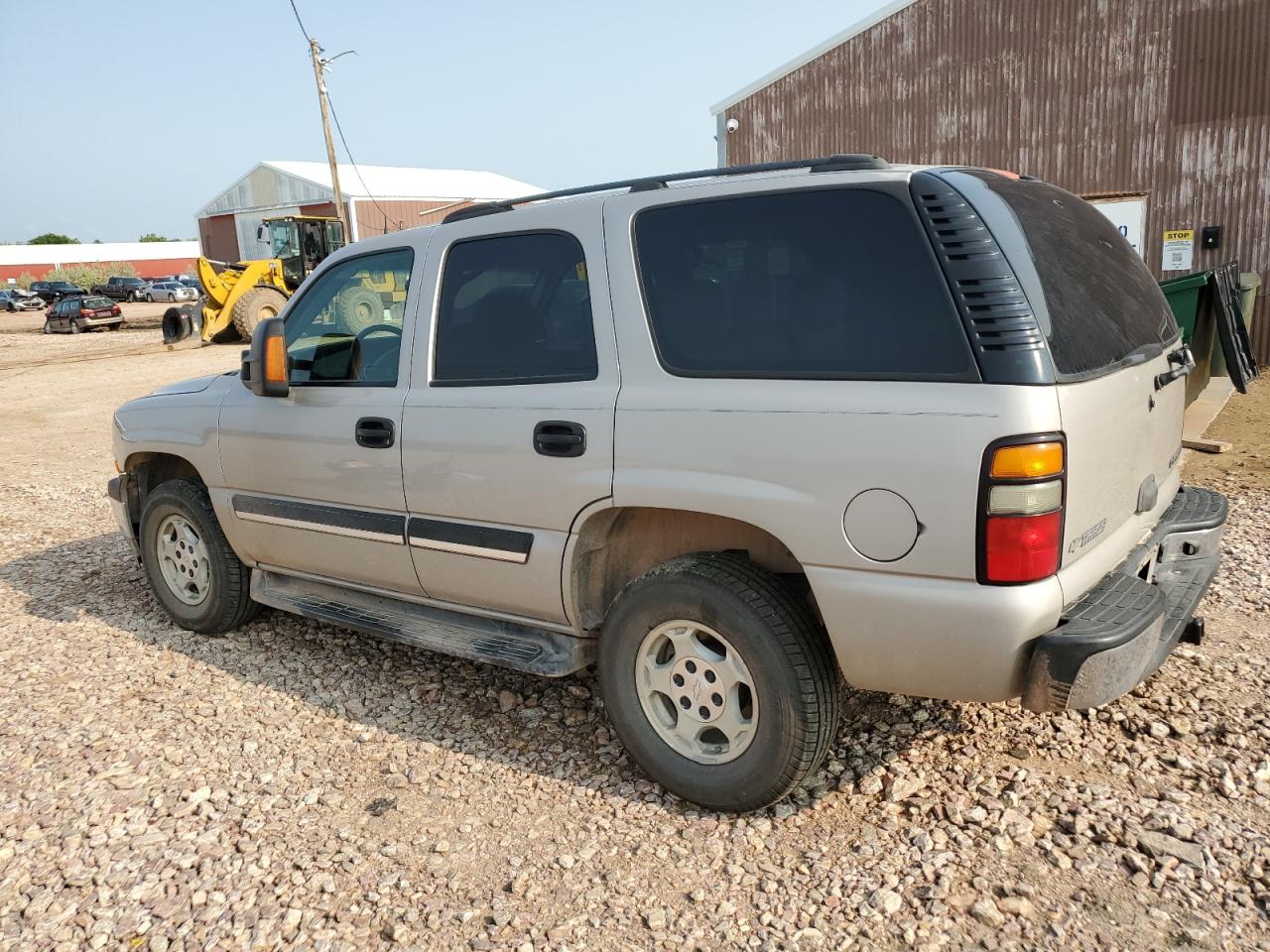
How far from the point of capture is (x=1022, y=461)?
2.40 meters

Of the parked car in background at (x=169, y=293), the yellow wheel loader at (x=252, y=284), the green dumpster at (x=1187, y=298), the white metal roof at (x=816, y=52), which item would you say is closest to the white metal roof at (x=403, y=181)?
the parked car in background at (x=169, y=293)

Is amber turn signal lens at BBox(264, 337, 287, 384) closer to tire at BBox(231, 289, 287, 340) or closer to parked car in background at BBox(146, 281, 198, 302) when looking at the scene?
tire at BBox(231, 289, 287, 340)

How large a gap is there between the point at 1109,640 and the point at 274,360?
10.7 feet

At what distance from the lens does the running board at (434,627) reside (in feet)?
11.3

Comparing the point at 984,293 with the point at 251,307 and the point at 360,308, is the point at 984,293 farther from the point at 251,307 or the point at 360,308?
the point at 251,307

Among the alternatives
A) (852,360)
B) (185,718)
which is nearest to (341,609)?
(185,718)

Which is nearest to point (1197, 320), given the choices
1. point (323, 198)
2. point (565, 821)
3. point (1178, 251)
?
point (1178, 251)

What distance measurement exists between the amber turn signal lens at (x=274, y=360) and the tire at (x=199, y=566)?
107 cm

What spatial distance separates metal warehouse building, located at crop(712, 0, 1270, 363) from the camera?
508 inches

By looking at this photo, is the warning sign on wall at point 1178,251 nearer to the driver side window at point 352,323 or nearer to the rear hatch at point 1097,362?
the rear hatch at point 1097,362

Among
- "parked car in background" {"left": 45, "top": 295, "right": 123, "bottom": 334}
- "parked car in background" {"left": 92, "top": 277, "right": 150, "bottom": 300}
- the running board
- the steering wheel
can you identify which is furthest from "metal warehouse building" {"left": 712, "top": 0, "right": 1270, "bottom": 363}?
"parked car in background" {"left": 92, "top": 277, "right": 150, "bottom": 300}

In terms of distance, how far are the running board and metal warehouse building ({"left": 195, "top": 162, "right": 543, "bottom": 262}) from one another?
39432 mm

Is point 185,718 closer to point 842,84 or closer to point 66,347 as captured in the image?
point 842,84

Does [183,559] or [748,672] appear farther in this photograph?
[183,559]
